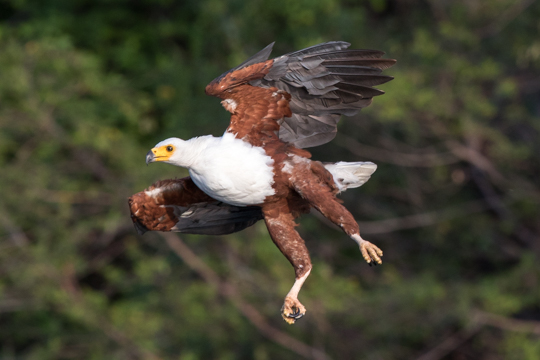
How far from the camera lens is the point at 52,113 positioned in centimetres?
1438

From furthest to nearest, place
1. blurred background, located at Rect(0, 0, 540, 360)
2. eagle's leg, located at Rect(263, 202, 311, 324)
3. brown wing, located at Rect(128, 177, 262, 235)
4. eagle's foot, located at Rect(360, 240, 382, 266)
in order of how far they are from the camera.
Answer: blurred background, located at Rect(0, 0, 540, 360)
brown wing, located at Rect(128, 177, 262, 235)
eagle's leg, located at Rect(263, 202, 311, 324)
eagle's foot, located at Rect(360, 240, 382, 266)

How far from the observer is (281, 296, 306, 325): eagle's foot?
5.37 meters

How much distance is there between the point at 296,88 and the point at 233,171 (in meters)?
0.86

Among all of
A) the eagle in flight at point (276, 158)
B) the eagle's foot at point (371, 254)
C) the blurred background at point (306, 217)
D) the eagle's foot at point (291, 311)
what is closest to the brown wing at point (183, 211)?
the eagle in flight at point (276, 158)

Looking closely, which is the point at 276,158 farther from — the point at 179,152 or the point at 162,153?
the point at 162,153

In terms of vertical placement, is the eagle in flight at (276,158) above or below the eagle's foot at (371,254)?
above

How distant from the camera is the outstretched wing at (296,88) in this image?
551cm

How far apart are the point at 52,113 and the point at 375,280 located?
269 inches

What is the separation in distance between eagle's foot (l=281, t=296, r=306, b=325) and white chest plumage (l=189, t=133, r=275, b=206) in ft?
2.38

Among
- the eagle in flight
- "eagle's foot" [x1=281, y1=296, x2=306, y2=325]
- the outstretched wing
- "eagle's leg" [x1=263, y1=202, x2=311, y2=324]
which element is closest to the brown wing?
the eagle in flight

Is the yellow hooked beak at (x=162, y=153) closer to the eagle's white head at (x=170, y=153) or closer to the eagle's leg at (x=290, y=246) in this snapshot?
the eagle's white head at (x=170, y=153)

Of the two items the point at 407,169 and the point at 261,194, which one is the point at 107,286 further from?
the point at 261,194

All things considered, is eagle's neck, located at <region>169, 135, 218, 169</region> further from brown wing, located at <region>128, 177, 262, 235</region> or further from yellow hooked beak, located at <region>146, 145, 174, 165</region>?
brown wing, located at <region>128, 177, 262, 235</region>

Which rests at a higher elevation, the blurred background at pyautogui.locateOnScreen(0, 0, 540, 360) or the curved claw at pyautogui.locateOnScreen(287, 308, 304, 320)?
the curved claw at pyautogui.locateOnScreen(287, 308, 304, 320)
